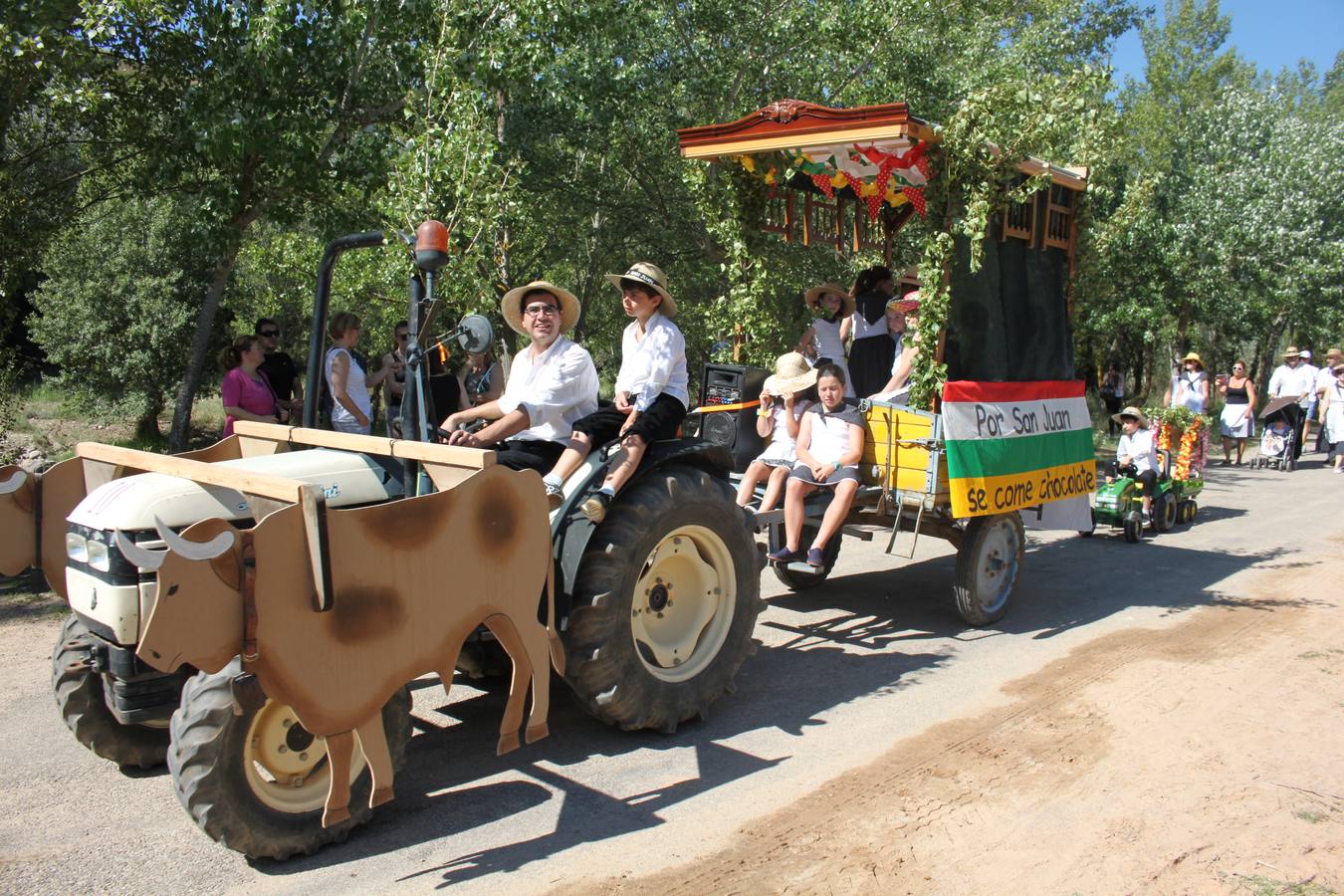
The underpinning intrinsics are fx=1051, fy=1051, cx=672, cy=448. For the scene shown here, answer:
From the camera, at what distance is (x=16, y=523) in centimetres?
422

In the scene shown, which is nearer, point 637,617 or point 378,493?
point 378,493

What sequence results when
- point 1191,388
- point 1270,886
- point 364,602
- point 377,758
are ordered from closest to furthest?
point 364,602, point 377,758, point 1270,886, point 1191,388

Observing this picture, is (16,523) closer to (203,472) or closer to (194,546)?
(203,472)

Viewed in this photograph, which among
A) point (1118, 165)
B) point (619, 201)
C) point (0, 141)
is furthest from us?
point (1118, 165)

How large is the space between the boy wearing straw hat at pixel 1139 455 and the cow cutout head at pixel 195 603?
32.4 feet

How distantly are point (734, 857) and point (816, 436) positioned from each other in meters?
3.51

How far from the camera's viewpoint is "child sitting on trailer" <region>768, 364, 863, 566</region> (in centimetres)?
654

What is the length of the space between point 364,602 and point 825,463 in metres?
3.86

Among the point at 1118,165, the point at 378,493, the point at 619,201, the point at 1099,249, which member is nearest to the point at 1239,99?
the point at 1118,165

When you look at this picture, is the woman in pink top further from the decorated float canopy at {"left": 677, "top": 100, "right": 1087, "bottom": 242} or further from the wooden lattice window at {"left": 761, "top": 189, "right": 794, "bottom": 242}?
the wooden lattice window at {"left": 761, "top": 189, "right": 794, "bottom": 242}

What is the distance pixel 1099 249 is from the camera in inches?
312

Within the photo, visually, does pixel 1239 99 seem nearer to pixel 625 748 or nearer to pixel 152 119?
pixel 152 119

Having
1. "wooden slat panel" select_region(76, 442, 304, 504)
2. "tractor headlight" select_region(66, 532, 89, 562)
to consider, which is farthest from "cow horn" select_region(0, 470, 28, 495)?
"tractor headlight" select_region(66, 532, 89, 562)

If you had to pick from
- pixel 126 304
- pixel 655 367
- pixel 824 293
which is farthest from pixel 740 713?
pixel 126 304
